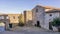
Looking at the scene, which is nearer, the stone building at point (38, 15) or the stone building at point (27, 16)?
the stone building at point (38, 15)

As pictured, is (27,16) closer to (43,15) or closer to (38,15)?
(38,15)

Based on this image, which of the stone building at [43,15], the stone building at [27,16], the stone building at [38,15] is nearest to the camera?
the stone building at [43,15]

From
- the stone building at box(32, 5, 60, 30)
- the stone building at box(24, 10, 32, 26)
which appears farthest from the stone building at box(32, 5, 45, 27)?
the stone building at box(24, 10, 32, 26)

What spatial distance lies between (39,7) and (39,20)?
130cm

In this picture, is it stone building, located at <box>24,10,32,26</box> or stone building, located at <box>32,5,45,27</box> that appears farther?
stone building, located at <box>24,10,32,26</box>

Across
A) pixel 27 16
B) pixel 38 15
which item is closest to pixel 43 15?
pixel 38 15

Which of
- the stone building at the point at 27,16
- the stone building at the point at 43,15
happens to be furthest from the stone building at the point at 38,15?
the stone building at the point at 27,16

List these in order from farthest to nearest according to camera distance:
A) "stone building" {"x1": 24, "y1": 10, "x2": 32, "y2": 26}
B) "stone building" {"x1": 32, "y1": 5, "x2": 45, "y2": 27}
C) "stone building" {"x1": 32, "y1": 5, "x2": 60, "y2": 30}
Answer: "stone building" {"x1": 24, "y1": 10, "x2": 32, "y2": 26}, "stone building" {"x1": 32, "y1": 5, "x2": 45, "y2": 27}, "stone building" {"x1": 32, "y1": 5, "x2": 60, "y2": 30}

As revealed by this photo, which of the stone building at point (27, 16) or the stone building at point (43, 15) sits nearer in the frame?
the stone building at point (43, 15)

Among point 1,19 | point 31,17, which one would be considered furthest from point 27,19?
point 1,19

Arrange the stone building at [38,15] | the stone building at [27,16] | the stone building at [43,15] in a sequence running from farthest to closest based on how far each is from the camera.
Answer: the stone building at [27,16] → the stone building at [38,15] → the stone building at [43,15]

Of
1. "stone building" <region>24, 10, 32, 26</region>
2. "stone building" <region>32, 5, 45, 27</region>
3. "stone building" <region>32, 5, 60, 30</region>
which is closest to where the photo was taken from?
"stone building" <region>32, 5, 60, 30</region>

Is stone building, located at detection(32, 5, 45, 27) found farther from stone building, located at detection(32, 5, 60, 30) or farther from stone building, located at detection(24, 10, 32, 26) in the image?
stone building, located at detection(24, 10, 32, 26)

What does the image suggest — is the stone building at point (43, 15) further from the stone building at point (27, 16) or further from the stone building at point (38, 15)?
the stone building at point (27, 16)
